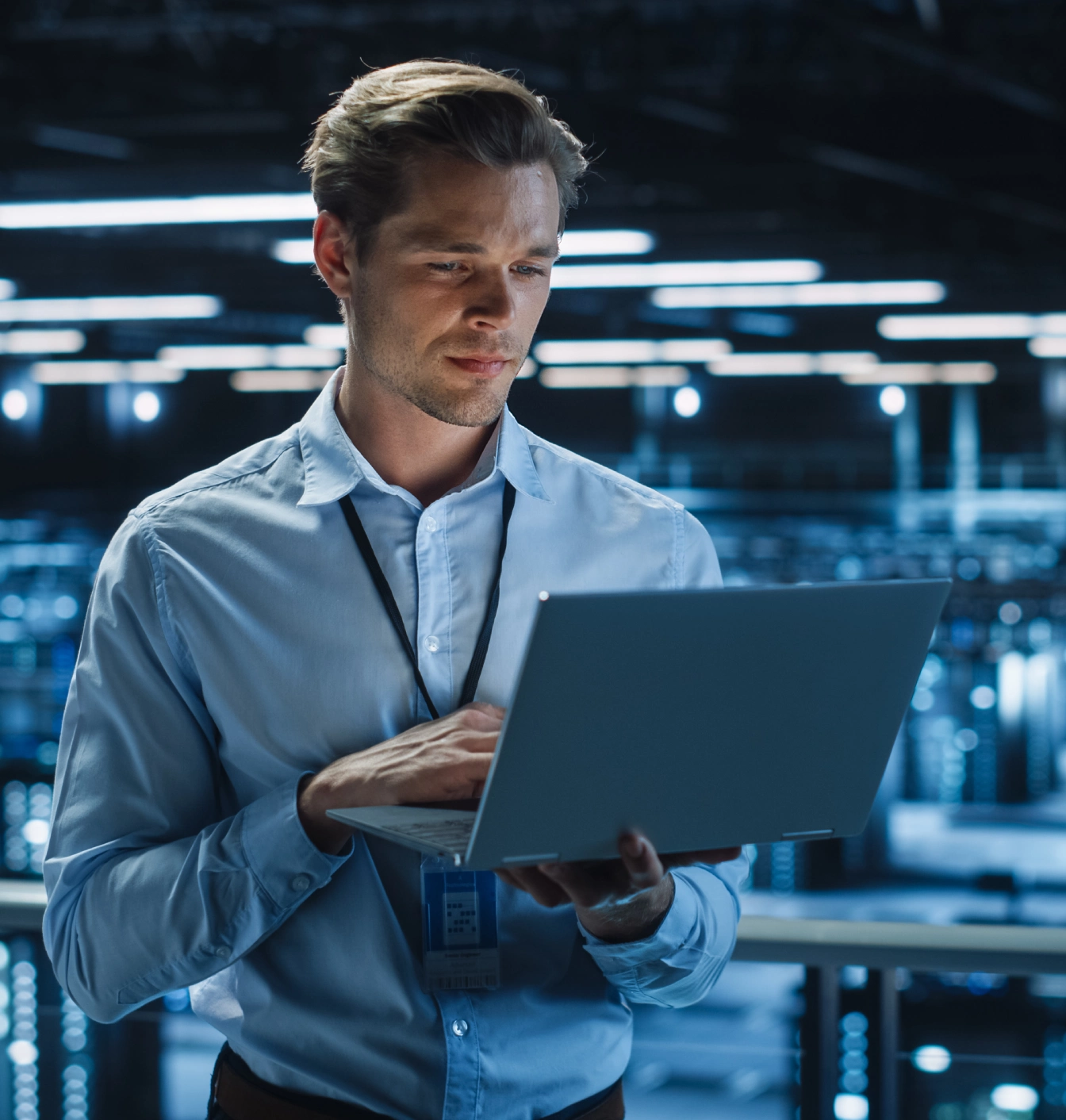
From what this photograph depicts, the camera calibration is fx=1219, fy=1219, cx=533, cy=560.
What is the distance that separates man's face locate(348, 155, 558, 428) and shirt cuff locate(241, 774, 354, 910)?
0.35 meters

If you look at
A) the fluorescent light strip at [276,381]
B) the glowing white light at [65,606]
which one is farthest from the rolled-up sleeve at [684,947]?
the fluorescent light strip at [276,381]

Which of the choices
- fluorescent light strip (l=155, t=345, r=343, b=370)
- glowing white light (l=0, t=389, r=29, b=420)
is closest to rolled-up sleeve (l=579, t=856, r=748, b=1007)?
fluorescent light strip (l=155, t=345, r=343, b=370)

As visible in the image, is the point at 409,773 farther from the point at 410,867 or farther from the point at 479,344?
the point at 479,344

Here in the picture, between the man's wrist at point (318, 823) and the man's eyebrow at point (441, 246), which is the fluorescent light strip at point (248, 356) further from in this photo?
the man's wrist at point (318, 823)

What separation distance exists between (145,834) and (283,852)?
141mm

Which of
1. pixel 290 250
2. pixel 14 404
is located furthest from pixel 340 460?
pixel 14 404

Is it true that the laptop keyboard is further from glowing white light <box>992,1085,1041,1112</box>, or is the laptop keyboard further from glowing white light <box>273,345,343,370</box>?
glowing white light <box>273,345,343,370</box>

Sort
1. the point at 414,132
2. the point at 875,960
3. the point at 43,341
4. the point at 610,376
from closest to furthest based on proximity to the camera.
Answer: the point at 414,132, the point at 875,960, the point at 43,341, the point at 610,376

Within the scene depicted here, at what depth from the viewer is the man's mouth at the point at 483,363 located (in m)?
1.03

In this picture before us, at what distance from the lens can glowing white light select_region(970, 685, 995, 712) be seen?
1242 cm

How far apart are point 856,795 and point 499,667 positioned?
0.32 m

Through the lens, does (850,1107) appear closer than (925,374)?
Yes

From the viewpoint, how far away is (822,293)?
9508 millimetres

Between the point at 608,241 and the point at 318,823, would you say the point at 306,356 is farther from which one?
the point at 318,823
